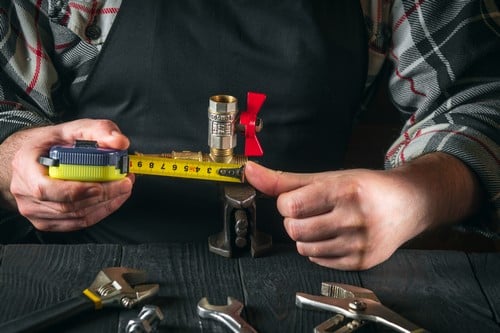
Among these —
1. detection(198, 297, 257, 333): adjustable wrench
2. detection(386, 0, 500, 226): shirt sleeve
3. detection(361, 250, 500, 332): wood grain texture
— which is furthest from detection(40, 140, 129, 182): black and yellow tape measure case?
detection(386, 0, 500, 226): shirt sleeve

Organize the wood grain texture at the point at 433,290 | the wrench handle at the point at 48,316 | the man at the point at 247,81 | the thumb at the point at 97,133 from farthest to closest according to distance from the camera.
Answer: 1. the man at the point at 247,81
2. the thumb at the point at 97,133
3. the wood grain texture at the point at 433,290
4. the wrench handle at the point at 48,316

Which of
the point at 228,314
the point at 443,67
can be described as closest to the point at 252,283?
the point at 228,314

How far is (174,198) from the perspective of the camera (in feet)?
4.74

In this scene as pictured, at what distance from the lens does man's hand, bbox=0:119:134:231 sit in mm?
1161

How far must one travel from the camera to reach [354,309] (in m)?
1.02

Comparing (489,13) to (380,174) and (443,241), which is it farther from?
(443,241)

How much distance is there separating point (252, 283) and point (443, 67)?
2.01 ft

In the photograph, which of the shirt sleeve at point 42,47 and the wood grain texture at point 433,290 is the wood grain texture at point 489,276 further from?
the shirt sleeve at point 42,47

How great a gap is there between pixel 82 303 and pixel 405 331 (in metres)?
0.40

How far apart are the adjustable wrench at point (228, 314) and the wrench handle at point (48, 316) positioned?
0.14 metres

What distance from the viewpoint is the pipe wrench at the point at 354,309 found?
39.5 inches

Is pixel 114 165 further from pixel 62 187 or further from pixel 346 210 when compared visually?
pixel 346 210

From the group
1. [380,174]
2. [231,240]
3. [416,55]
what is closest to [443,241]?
[416,55]

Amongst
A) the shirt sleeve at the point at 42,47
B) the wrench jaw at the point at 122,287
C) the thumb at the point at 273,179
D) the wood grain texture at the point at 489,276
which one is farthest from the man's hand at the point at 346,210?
the shirt sleeve at the point at 42,47
